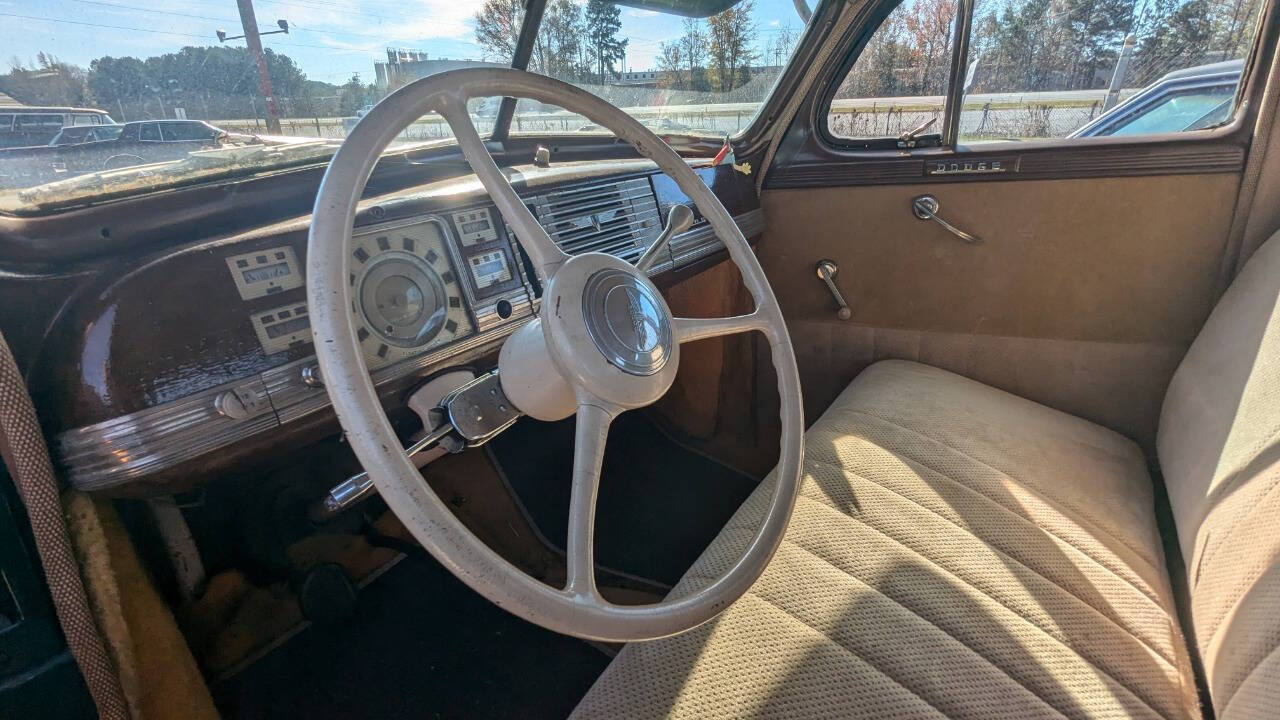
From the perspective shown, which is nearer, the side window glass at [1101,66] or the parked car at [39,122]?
the parked car at [39,122]

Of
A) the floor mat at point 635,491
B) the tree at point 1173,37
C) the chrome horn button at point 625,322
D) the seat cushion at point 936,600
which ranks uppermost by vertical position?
the tree at point 1173,37

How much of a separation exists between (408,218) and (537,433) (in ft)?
3.38

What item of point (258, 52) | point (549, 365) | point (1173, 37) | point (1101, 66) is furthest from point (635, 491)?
point (1173, 37)

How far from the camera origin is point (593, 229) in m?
1.50

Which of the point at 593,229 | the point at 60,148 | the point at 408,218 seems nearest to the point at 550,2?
the point at 593,229

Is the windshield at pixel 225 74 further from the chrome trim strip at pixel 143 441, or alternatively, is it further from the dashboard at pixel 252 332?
the chrome trim strip at pixel 143 441

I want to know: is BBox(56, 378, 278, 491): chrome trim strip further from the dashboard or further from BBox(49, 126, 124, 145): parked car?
BBox(49, 126, 124, 145): parked car

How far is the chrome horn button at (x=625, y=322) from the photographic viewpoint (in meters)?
0.86


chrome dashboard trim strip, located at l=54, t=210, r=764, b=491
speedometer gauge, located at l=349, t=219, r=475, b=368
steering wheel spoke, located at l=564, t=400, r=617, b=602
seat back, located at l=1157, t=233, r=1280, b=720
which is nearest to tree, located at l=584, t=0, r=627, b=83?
speedometer gauge, located at l=349, t=219, r=475, b=368

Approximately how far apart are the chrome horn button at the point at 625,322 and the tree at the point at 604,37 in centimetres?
101

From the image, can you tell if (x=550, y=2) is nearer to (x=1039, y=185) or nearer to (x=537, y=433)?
(x=537, y=433)

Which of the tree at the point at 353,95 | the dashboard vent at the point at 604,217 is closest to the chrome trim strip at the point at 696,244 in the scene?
the dashboard vent at the point at 604,217

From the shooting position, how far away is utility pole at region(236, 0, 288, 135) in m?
1.07

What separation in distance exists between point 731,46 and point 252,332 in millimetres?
1568
